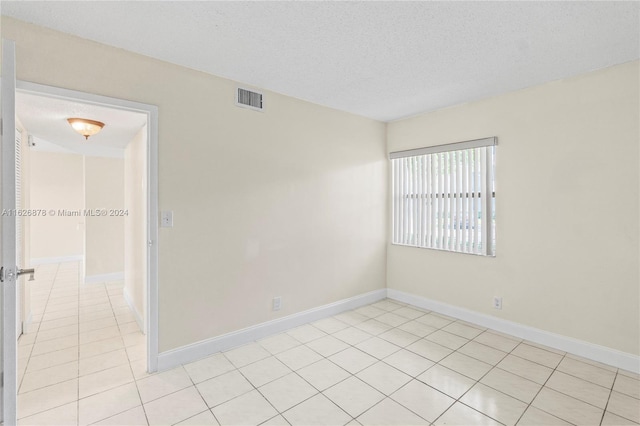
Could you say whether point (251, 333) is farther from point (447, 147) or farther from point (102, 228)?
point (102, 228)

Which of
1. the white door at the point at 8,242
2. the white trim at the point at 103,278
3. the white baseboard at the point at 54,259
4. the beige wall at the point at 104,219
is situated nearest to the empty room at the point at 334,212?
the white door at the point at 8,242

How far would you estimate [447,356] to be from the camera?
2787mm

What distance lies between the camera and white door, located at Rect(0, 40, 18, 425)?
5.23 feet

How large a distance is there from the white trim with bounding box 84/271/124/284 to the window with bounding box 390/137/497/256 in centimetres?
514

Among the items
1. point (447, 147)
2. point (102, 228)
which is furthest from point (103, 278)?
point (447, 147)

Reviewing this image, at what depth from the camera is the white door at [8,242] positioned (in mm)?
1595

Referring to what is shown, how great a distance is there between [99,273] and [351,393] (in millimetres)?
5309

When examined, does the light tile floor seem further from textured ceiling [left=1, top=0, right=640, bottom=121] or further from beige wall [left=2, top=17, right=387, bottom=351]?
textured ceiling [left=1, top=0, right=640, bottom=121]

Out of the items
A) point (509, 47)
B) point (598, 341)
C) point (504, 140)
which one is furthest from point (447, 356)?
point (509, 47)

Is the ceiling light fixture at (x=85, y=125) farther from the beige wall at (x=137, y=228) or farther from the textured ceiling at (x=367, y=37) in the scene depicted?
the textured ceiling at (x=367, y=37)

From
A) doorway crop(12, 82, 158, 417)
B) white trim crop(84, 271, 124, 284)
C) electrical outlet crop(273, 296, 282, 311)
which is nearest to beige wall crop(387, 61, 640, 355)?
electrical outlet crop(273, 296, 282, 311)

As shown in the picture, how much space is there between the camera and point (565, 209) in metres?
2.90

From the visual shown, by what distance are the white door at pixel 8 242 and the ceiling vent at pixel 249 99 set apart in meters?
1.65

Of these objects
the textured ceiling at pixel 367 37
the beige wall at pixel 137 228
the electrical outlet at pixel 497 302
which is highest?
the textured ceiling at pixel 367 37
